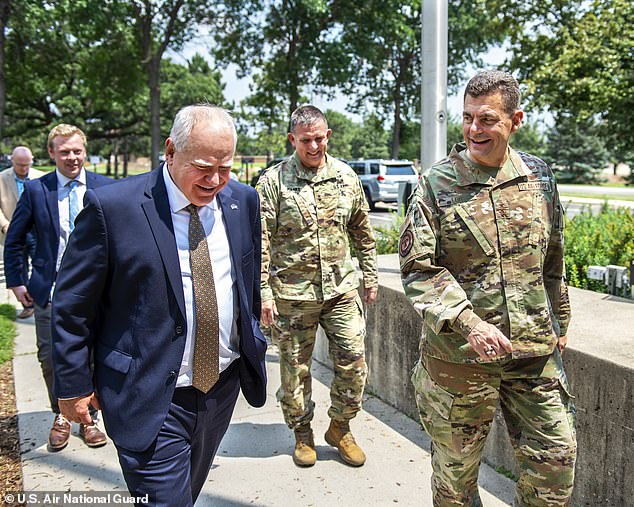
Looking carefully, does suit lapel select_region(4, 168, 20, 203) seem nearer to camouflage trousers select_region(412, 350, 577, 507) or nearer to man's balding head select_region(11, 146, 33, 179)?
man's balding head select_region(11, 146, 33, 179)

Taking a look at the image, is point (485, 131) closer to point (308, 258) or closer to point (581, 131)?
point (308, 258)

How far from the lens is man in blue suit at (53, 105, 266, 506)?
2076 millimetres

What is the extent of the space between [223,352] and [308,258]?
4.85 feet

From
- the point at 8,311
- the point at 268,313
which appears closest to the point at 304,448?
the point at 268,313

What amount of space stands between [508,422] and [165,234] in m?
1.54

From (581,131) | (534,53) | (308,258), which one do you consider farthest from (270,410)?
(581,131)

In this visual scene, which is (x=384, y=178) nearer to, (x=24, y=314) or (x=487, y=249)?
(x=24, y=314)

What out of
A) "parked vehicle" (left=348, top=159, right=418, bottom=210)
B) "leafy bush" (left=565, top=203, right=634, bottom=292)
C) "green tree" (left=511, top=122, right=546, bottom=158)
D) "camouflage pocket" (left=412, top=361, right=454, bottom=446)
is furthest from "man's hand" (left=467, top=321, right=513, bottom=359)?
"green tree" (left=511, top=122, right=546, bottom=158)

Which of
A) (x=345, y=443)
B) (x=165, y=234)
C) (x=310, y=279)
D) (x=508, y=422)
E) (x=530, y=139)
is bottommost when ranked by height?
(x=345, y=443)

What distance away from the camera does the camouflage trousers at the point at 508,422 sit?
2287mm

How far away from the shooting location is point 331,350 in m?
3.87

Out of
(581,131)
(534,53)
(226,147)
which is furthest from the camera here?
(581,131)

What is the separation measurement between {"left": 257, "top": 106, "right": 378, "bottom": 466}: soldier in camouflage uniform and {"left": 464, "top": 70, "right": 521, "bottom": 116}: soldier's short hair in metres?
1.49

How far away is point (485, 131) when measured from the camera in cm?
229
